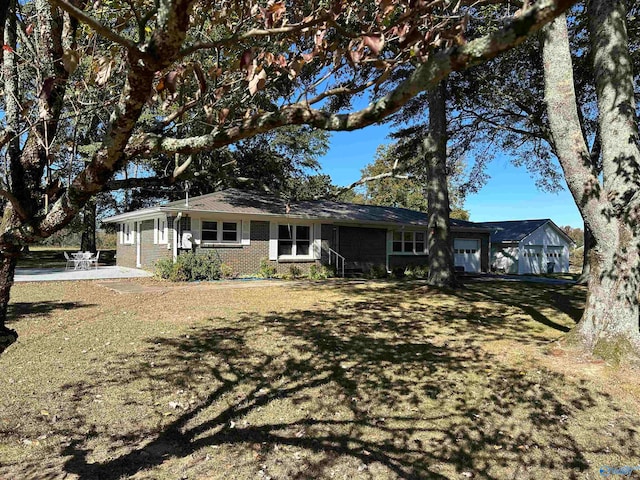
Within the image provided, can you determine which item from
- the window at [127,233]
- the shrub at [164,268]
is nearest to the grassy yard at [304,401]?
the shrub at [164,268]

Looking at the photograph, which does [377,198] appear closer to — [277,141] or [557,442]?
[277,141]

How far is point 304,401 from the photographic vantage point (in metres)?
4.59

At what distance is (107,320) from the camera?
846cm

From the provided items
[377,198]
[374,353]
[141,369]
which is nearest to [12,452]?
[141,369]

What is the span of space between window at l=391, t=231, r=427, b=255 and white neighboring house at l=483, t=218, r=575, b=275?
6.94m

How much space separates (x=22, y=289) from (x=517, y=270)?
27.3m

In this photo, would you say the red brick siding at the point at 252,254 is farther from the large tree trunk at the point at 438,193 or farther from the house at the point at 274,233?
the large tree trunk at the point at 438,193

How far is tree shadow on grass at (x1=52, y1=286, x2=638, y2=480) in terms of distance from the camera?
3.43m

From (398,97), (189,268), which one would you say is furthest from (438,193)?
(398,97)

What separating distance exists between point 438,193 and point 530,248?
1840 centimetres

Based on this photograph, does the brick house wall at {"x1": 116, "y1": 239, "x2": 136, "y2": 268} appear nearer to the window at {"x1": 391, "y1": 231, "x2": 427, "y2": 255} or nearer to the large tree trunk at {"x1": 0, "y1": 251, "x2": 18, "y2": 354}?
the window at {"x1": 391, "y1": 231, "x2": 427, "y2": 255}

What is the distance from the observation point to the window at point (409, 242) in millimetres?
22469

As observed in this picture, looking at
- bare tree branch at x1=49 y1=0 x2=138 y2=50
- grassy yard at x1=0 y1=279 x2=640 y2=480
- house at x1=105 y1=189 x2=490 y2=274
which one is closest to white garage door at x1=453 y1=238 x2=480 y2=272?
house at x1=105 y1=189 x2=490 y2=274

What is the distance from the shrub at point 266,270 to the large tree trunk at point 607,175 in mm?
12880
